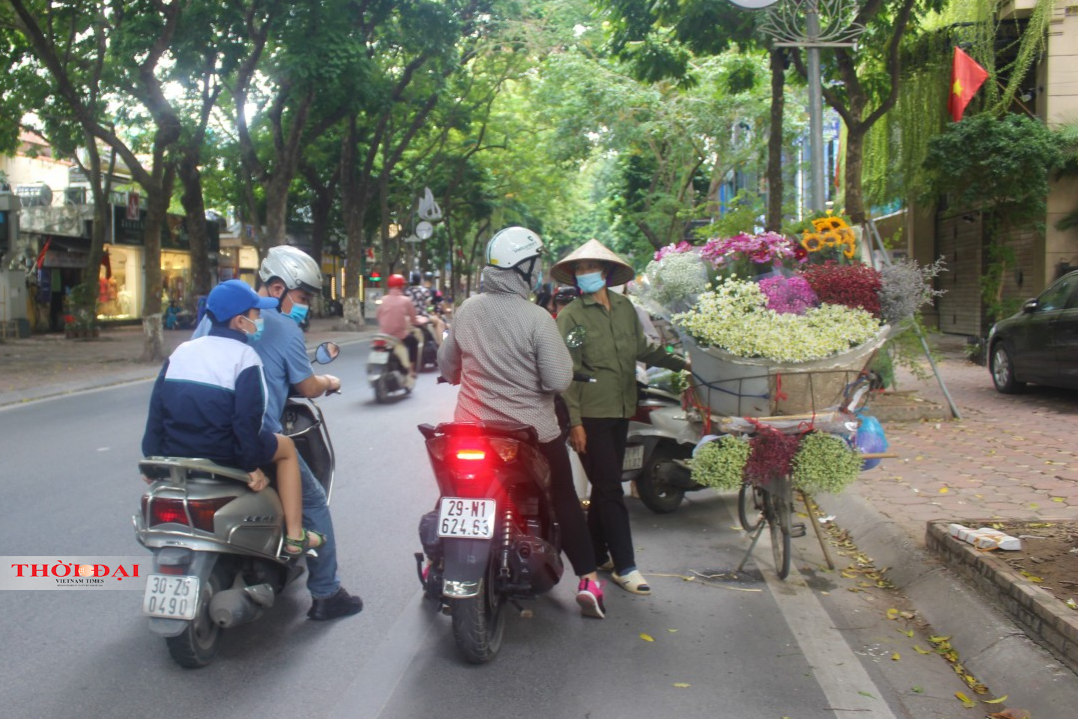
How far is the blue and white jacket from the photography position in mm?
3900

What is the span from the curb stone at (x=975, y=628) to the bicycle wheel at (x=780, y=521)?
64 centimetres

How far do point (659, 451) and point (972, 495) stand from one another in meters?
2.24

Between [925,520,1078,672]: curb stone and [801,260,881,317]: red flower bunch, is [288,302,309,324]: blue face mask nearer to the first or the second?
[801,260,881,317]: red flower bunch

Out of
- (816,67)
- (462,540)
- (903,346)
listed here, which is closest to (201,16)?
(816,67)

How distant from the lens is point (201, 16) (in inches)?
648

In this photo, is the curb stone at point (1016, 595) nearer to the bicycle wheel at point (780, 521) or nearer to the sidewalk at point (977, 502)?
the sidewalk at point (977, 502)

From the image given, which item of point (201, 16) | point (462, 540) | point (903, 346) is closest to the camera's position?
point (462, 540)

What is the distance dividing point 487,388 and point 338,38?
48.0 feet

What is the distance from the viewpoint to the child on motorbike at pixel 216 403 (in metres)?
3.90

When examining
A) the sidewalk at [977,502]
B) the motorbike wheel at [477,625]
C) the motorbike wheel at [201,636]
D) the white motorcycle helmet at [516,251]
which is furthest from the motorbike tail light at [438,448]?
the sidewalk at [977,502]

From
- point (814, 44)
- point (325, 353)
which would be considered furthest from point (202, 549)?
point (814, 44)

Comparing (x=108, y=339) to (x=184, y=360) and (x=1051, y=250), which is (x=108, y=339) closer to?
(x=1051, y=250)

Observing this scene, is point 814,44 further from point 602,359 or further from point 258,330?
point 258,330

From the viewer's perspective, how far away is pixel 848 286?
16.7ft
